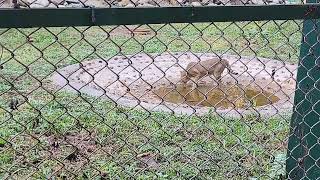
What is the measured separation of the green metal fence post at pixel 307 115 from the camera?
8.98 ft

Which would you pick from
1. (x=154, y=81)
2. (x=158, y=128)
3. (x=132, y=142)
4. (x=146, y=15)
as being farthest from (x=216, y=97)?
(x=146, y=15)

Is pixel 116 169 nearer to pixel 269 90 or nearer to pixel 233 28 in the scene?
pixel 269 90

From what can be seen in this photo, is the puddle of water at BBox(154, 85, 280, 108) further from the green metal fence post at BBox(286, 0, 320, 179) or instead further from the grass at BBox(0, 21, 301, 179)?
the green metal fence post at BBox(286, 0, 320, 179)

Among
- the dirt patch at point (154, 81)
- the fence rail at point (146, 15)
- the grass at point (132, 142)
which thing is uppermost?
the fence rail at point (146, 15)

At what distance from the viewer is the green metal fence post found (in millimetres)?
2736

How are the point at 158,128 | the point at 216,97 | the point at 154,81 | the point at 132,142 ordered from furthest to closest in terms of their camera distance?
the point at 154,81 → the point at 216,97 → the point at 158,128 → the point at 132,142

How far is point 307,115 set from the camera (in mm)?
2807

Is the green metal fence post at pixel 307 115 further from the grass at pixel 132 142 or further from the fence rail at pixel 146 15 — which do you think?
the fence rail at pixel 146 15

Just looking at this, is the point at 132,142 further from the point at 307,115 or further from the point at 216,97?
the point at 216,97

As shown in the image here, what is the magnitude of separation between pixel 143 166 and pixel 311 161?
3.38ft

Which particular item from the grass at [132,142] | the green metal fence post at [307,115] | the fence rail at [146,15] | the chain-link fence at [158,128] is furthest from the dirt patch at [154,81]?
the fence rail at [146,15]

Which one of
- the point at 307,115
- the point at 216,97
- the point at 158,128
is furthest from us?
the point at 216,97

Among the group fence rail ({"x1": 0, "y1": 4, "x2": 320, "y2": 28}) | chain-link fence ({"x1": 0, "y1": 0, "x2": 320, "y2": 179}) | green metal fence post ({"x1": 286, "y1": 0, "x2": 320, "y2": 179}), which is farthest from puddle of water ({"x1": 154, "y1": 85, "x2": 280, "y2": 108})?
fence rail ({"x1": 0, "y1": 4, "x2": 320, "y2": 28})

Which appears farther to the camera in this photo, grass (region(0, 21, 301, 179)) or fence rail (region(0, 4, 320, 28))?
grass (region(0, 21, 301, 179))
